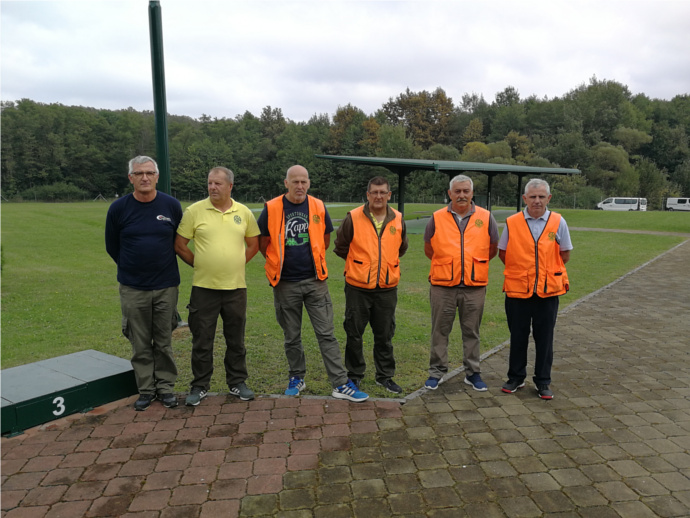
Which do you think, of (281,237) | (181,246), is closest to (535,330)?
(281,237)

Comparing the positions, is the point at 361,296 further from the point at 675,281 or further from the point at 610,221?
the point at 610,221

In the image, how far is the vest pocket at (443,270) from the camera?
175 inches

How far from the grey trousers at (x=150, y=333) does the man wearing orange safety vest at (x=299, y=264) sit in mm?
872

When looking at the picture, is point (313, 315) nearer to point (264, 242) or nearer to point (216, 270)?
point (264, 242)

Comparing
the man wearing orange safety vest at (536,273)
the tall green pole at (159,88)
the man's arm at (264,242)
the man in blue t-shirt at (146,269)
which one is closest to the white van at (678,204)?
the man wearing orange safety vest at (536,273)

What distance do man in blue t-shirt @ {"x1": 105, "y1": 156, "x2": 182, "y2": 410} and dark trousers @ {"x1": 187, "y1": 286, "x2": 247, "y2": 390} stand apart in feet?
0.65

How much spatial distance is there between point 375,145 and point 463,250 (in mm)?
69909

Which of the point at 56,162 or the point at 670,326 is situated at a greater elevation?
the point at 56,162

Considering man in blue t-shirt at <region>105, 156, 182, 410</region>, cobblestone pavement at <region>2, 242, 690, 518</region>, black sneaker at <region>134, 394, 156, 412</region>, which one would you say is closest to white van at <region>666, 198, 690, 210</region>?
cobblestone pavement at <region>2, 242, 690, 518</region>

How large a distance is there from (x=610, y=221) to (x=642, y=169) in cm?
3215

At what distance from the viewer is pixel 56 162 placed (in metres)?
71.6

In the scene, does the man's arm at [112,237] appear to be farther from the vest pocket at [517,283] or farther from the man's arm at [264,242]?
the vest pocket at [517,283]

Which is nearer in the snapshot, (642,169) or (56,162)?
(642,169)

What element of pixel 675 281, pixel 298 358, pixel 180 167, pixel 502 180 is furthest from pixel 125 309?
pixel 180 167
